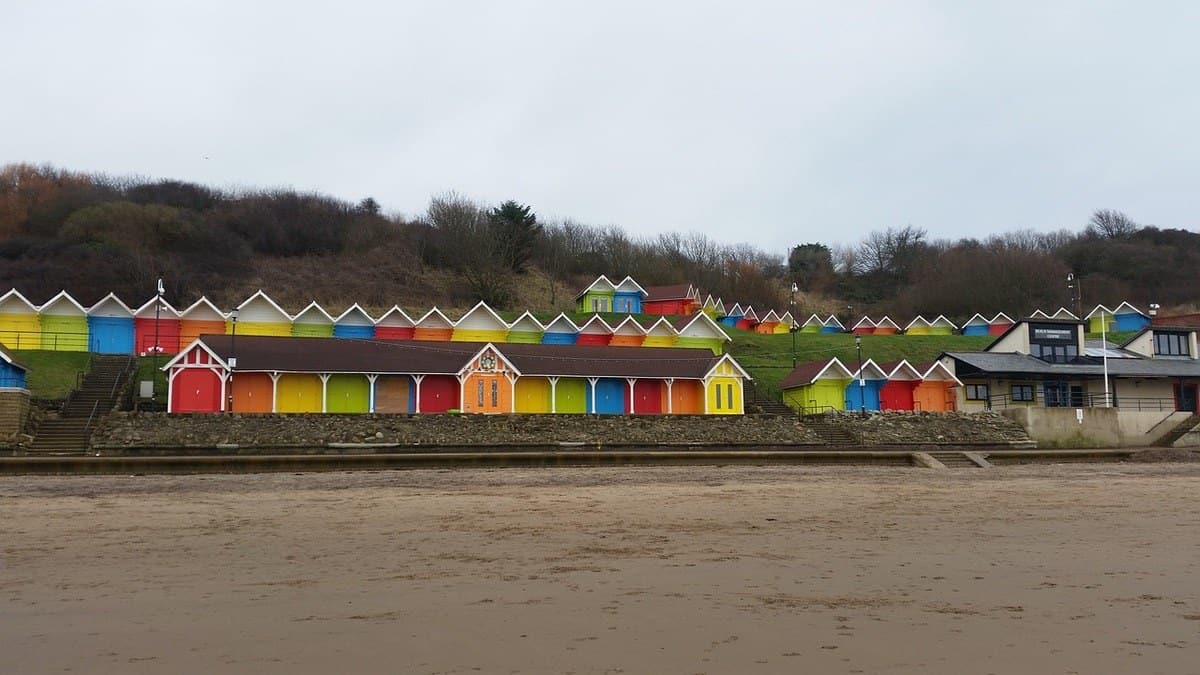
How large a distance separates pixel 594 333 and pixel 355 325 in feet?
53.0

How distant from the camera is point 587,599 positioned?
312 inches

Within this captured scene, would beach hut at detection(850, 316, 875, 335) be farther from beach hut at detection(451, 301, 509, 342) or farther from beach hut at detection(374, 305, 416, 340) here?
beach hut at detection(374, 305, 416, 340)

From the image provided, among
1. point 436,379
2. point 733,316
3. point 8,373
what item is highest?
point 733,316

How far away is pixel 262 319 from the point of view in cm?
5522

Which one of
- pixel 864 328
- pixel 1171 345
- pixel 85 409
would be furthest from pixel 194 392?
pixel 864 328

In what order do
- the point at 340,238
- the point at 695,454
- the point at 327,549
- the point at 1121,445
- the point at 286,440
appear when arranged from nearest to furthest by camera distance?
the point at 327,549
the point at 695,454
the point at 286,440
the point at 1121,445
the point at 340,238

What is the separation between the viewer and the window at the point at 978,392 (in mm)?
49250

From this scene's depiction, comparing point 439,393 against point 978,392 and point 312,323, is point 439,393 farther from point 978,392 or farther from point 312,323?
point 978,392

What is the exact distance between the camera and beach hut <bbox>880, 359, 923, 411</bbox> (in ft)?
164

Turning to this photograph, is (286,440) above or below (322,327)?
below

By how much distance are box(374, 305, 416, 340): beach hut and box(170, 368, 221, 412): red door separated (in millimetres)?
20274

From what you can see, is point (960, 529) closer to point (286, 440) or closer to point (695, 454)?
point (695, 454)

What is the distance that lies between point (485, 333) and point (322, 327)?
34.7 feet

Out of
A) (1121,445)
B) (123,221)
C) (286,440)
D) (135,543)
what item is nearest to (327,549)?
(135,543)
